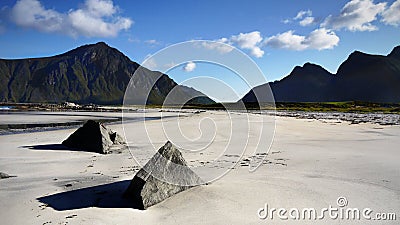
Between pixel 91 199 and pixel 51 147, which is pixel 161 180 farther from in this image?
pixel 51 147

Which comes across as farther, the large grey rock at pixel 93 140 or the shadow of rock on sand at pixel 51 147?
the shadow of rock on sand at pixel 51 147

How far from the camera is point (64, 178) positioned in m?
7.85

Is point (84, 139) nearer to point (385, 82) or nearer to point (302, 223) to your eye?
point (302, 223)

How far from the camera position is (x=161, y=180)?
6059 mm

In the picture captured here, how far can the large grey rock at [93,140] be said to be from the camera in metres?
12.4

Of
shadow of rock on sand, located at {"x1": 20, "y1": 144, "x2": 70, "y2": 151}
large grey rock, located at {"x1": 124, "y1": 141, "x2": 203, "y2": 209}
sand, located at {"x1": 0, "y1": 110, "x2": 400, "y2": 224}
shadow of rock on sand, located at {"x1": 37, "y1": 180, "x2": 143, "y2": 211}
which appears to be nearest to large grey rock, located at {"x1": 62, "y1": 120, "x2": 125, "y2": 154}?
shadow of rock on sand, located at {"x1": 20, "y1": 144, "x2": 70, "y2": 151}

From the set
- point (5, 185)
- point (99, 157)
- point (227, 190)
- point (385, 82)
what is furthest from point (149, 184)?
point (385, 82)

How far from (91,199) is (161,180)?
4.85ft

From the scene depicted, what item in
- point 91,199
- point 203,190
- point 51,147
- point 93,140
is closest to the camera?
point 91,199

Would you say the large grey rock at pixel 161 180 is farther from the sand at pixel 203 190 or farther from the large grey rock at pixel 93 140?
the large grey rock at pixel 93 140

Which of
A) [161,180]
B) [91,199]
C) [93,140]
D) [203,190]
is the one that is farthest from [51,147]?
[203,190]

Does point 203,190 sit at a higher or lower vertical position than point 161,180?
lower

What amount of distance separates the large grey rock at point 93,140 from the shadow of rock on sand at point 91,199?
5.76 m

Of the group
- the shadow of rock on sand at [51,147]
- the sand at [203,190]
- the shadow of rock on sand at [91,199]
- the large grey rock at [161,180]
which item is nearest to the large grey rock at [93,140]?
the shadow of rock on sand at [51,147]
